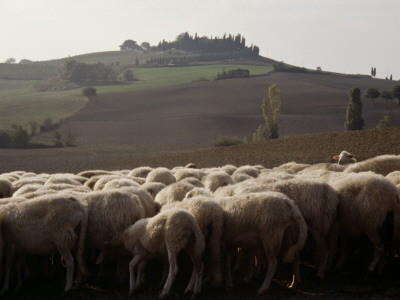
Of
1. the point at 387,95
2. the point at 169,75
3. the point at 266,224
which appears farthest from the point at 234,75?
the point at 266,224

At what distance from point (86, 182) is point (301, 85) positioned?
83486 millimetres

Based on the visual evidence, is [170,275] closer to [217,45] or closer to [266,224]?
[266,224]

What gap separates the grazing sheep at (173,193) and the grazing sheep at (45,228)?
2.37 m

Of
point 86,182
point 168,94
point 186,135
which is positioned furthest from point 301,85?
point 86,182

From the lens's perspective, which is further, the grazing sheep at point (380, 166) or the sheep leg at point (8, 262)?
the grazing sheep at point (380, 166)

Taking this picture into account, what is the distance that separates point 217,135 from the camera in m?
64.1

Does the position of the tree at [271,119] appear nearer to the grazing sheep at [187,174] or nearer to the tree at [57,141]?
the tree at [57,141]

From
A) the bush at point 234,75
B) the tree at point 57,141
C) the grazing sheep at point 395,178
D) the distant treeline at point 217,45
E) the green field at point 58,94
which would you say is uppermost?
the distant treeline at point 217,45

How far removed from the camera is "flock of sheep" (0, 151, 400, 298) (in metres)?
8.96

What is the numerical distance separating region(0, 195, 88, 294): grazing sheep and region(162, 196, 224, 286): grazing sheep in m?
2.08

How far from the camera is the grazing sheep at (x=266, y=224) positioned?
8898mm

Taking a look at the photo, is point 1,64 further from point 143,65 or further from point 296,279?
point 296,279

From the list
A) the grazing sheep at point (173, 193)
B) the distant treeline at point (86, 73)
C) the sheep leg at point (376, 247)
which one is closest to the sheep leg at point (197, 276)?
the grazing sheep at point (173, 193)

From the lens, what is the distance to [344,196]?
9.88 m
